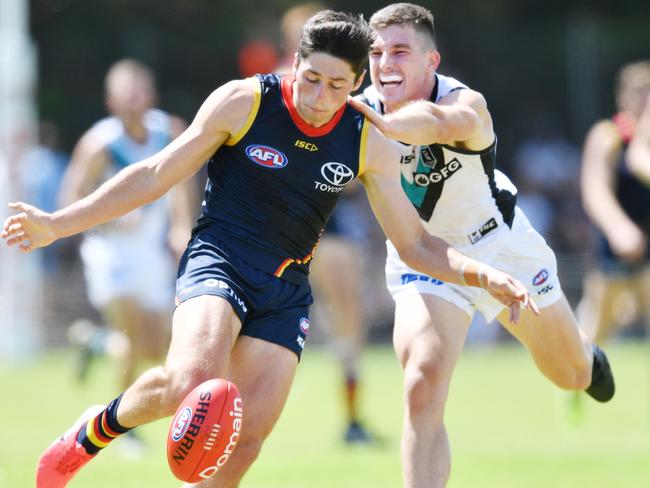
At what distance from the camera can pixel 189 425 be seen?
5.23 meters

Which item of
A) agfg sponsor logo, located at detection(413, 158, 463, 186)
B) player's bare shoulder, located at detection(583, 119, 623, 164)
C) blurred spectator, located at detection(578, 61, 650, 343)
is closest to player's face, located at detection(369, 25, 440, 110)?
agfg sponsor logo, located at detection(413, 158, 463, 186)

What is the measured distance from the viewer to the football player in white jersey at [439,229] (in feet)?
19.7

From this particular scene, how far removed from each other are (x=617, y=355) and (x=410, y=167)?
1088 centimetres

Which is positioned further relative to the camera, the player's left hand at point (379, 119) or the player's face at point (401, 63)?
the player's face at point (401, 63)

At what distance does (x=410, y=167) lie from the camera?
651cm

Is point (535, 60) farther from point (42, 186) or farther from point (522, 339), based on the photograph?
point (522, 339)

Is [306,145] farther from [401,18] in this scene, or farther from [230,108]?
[401,18]

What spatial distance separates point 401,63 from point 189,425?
2101 millimetres

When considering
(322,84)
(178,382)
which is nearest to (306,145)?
(322,84)

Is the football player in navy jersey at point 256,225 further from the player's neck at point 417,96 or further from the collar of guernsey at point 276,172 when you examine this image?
the player's neck at point 417,96

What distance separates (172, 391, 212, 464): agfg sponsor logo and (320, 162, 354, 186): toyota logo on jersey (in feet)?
4.00

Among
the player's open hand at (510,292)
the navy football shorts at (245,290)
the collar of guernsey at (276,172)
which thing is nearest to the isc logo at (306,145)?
the collar of guernsey at (276,172)

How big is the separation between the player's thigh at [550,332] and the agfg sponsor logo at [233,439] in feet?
6.39

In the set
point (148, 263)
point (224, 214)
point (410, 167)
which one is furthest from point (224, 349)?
point (148, 263)
